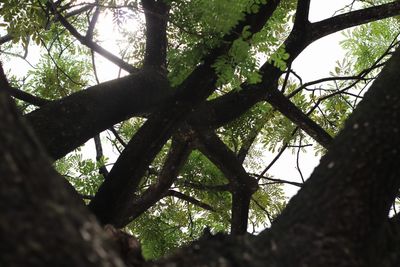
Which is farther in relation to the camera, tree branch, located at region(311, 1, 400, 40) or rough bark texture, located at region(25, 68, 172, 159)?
tree branch, located at region(311, 1, 400, 40)

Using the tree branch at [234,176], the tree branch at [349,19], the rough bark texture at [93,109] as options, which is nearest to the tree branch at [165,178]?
the tree branch at [234,176]

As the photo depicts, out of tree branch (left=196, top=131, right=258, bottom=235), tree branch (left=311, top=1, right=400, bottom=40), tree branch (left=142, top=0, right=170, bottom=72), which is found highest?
tree branch (left=142, top=0, right=170, bottom=72)

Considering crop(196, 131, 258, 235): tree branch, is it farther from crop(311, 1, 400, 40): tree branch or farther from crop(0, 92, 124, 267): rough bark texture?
crop(0, 92, 124, 267): rough bark texture

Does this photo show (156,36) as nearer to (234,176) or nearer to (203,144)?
(203,144)

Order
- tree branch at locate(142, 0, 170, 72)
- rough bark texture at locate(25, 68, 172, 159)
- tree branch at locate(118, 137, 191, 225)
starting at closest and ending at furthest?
rough bark texture at locate(25, 68, 172, 159)
tree branch at locate(142, 0, 170, 72)
tree branch at locate(118, 137, 191, 225)

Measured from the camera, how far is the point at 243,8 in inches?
82.2

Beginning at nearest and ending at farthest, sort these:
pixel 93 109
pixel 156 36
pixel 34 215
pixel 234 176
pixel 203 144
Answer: pixel 34 215
pixel 93 109
pixel 156 36
pixel 203 144
pixel 234 176

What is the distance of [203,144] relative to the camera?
10.3ft

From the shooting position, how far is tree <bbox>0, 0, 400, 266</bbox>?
0.90 meters

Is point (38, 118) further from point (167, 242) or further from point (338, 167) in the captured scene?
point (167, 242)

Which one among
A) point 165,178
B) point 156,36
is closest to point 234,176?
point 165,178

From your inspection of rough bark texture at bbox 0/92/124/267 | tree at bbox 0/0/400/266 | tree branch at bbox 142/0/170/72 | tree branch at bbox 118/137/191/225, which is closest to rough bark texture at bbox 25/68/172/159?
tree at bbox 0/0/400/266

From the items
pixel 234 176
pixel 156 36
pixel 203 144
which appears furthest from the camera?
pixel 234 176

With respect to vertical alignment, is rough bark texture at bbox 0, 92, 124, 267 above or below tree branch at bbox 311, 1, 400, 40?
below
